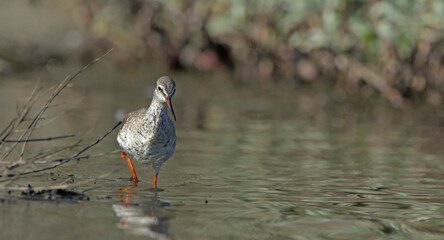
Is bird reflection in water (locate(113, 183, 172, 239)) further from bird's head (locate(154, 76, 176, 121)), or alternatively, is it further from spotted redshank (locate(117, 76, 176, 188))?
bird's head (locate(154, 76, 176, 121))

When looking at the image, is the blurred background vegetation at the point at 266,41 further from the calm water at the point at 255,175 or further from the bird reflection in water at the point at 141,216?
the bird reflection in water at the point at 141,216

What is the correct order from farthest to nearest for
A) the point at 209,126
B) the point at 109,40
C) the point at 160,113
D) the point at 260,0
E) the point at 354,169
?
the point at 109,40 < the point at 260,0 < the point at 209,126 < the point at 354,169 < the point at 160,113

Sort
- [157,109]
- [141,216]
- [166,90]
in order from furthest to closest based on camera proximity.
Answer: [157,109], [166,90], [141,216]

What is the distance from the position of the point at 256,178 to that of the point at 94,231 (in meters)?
2.87

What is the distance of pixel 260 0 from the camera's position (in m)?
14.9

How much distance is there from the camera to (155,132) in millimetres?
8094

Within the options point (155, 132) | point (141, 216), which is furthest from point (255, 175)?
point (141, 216)

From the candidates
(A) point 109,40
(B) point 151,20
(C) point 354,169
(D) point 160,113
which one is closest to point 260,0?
(B) point 151,20

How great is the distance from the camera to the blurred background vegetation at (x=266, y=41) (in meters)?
14.3

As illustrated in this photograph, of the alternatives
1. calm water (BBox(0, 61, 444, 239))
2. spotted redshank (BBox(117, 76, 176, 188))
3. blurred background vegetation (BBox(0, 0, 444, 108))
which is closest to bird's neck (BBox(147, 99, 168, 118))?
spotted redshank (BBox(117, 76, 176, 188))

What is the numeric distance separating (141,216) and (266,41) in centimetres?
942

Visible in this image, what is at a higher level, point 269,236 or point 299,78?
point 299,78

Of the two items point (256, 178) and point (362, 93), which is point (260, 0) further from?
point (256, 178)

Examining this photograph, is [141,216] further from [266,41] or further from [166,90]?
[266,41]
